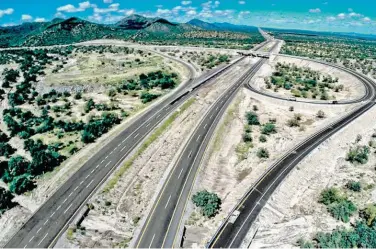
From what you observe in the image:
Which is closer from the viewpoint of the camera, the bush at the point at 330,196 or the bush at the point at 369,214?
the bush at the point at 369,214

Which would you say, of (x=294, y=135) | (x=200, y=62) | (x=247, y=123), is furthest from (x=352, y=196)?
(x=200, y=62)

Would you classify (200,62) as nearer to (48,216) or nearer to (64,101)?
(64,101)

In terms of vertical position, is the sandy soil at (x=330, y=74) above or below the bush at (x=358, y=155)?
above

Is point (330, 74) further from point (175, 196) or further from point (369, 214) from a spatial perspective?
point (175, 196)

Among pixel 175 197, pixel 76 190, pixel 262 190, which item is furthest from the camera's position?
pixel 76 190

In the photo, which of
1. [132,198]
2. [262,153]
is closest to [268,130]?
[262,153]

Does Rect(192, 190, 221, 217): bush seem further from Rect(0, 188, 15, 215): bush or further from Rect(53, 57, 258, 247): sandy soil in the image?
Rect(0, 188, 15, 215): bush

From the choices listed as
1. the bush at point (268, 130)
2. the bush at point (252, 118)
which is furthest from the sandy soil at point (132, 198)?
the bush at point (268, 130)

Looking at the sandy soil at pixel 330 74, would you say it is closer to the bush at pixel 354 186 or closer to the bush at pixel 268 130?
the bush at pixel 268 130
